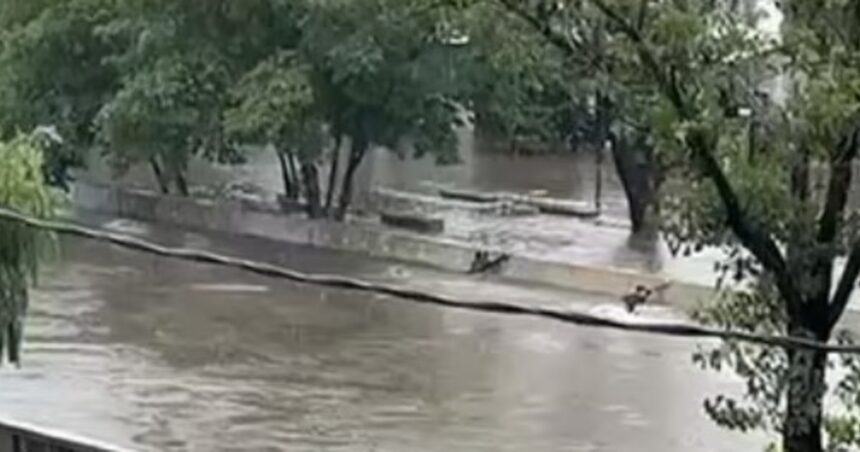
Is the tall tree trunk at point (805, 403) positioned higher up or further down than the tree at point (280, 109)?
further down

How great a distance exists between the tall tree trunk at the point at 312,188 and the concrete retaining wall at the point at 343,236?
0.80 ft

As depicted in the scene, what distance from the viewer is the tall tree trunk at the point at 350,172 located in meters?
17.4

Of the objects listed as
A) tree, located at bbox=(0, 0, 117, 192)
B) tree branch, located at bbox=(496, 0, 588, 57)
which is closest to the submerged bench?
tree, located at bbox=(0, 0, 117, 192)

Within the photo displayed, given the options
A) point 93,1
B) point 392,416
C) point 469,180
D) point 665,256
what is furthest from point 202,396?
point 469,180

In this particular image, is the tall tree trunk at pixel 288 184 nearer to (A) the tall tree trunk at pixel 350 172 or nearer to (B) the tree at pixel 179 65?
(A) the tall tree trunk at pixel 350 172

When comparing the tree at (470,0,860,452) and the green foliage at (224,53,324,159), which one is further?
the green foliage at (224,53,324,159)

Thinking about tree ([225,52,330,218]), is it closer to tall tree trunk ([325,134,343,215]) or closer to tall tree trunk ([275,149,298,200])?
tall tree trunk ([325,134,343,215])

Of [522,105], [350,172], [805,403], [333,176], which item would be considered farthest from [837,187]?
[333,176]

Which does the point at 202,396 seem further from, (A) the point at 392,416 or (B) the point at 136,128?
(B) the point at 136,128

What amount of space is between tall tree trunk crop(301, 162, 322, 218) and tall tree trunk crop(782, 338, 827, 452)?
11.7 metres

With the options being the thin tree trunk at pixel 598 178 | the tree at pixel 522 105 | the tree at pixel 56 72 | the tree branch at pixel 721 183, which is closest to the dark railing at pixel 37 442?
the tree branch at pixel 721 183

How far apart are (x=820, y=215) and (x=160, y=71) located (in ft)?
36.6

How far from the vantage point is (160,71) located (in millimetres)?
16266

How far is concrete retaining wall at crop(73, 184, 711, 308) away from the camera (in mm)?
14680
